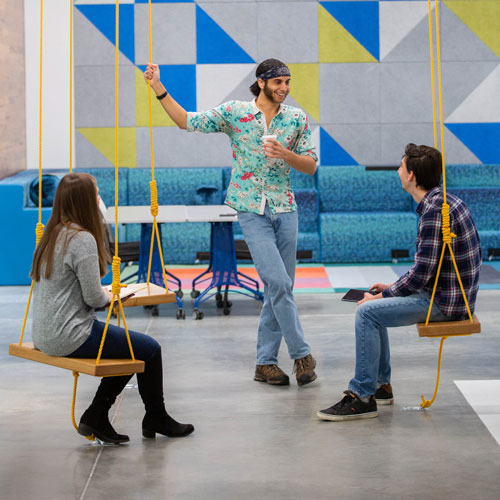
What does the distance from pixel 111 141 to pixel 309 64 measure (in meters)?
2.02

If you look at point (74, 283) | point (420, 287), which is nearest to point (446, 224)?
point (420, 287)

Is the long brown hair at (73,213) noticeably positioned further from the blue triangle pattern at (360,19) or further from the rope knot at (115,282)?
the blue triangle pattern at (360,19)

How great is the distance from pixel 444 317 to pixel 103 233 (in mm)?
1321

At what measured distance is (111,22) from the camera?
8.44 metres

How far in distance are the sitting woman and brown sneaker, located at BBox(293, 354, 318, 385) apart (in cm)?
→ 102

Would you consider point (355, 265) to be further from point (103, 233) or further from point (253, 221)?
point (103, 233)

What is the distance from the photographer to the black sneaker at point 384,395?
3719mm

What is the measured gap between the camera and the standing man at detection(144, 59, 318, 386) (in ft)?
13.0

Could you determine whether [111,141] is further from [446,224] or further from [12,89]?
[446,224]

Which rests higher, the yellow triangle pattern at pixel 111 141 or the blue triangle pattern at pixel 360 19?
the blue triangle pattern at pixel 360 19

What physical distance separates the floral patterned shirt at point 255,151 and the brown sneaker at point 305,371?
26.9 inches

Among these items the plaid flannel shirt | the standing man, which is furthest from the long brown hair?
the plaid flannel shirt

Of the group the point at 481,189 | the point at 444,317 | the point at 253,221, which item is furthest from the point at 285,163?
A: the point at 481,189

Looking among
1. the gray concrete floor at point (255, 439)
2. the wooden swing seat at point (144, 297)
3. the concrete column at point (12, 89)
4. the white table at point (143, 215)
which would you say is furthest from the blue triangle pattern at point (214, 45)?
the wooden swing seat at point (144, 297)
